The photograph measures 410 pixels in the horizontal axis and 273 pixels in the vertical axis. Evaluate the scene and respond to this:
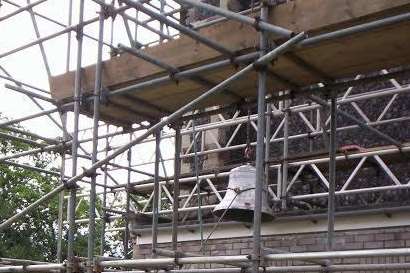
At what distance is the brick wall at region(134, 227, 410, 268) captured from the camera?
8641 mm

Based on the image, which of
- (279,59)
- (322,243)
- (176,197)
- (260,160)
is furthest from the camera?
(322,243)

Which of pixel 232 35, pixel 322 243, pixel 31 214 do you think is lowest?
pixel 322 243

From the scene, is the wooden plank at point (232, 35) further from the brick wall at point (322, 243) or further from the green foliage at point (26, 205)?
the green foliage at point (26, 205)

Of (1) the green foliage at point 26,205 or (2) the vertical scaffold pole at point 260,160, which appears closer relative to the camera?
(2) the vertical scaffold pole at point 260,160

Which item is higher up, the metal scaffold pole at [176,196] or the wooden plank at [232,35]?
the wooden plank at [232,35]

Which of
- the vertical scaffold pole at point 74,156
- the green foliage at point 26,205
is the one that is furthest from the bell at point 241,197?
the green foliage at point 26,205

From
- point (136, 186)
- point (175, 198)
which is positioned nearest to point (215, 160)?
point (136, 186)

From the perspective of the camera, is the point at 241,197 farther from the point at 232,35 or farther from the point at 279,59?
the point at 232,35

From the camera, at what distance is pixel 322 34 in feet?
19.2

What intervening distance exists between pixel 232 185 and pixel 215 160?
4845 millimetres

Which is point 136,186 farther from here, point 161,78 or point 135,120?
point 161,78

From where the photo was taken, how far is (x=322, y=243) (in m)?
9.30

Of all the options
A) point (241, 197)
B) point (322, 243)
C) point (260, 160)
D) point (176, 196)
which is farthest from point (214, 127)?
point (260, 160)

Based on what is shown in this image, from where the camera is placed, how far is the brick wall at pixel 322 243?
8.64 m
